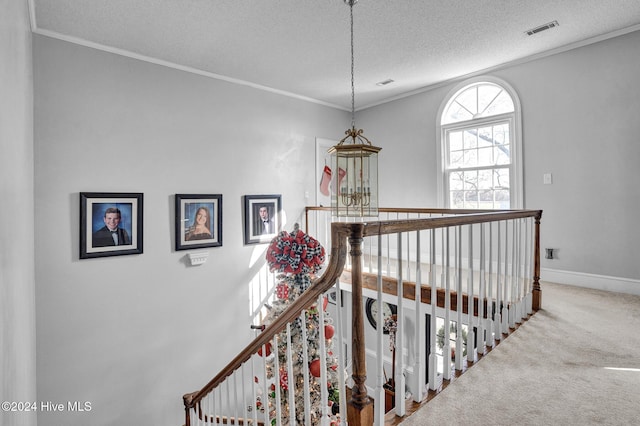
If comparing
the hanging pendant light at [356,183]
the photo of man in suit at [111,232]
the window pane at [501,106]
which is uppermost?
the window pane at [501,106]

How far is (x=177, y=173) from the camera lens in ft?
13.0

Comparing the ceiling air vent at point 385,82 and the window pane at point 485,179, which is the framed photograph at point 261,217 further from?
the window pane at point 485,179

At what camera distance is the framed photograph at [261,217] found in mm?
4527

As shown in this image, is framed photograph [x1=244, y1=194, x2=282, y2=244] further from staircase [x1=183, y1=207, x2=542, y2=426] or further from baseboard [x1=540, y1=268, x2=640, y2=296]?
baseboard [x1=540, y1=268, x2=640, y2=296]

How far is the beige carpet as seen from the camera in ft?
4.85

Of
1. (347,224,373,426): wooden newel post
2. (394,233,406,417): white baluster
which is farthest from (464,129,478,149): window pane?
(347,224,373,426): wooden newel post

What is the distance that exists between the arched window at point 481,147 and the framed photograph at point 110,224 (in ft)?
12.9

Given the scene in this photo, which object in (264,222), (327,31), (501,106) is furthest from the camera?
(264,222)

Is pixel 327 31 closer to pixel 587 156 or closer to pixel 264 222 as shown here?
pixel 264 222

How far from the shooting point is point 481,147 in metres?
4.39

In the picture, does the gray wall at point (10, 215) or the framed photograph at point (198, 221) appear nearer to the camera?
the gray wall at point (10, 215)

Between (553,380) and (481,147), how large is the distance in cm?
327

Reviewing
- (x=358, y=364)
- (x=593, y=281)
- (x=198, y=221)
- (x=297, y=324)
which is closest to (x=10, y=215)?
(x=358, y=364)

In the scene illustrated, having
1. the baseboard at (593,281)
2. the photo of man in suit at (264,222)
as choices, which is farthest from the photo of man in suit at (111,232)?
the baseboard at (593,281)
